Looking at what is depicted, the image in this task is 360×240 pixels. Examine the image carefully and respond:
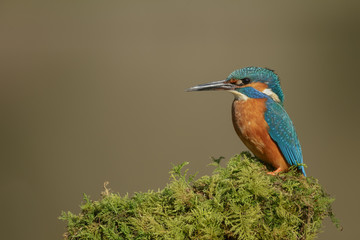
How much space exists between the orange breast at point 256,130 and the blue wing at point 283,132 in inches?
0.8

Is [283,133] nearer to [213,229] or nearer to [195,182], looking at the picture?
[195,182]

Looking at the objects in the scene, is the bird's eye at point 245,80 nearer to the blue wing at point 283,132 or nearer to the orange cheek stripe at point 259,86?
the orange cheek stripe at point 259,86

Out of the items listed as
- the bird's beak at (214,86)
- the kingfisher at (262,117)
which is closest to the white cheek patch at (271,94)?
the kingfisher at (262,117)

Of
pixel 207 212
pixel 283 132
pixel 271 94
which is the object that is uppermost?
pixel 271 94

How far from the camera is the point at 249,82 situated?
69.5 inches

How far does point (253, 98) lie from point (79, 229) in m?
0.99

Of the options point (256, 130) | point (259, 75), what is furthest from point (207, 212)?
point (259, 75)

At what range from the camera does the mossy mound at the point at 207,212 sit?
3.38 feet

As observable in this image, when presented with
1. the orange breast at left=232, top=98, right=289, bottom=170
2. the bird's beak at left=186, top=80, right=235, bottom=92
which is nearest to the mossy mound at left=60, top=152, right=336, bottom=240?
the orange breast at left=232, top=98, right=289, bottom=170

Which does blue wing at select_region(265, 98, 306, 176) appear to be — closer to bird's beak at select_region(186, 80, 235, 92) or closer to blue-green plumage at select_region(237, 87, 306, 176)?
blue-green plumage at select_region(237, 87, 306, 176)

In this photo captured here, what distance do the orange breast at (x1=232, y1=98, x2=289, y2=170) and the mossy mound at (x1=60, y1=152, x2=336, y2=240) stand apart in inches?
18.2

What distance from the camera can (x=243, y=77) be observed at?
5.72 ft

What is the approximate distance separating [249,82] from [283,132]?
0.86ft

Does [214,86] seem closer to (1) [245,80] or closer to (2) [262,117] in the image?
(1) [245,80]
